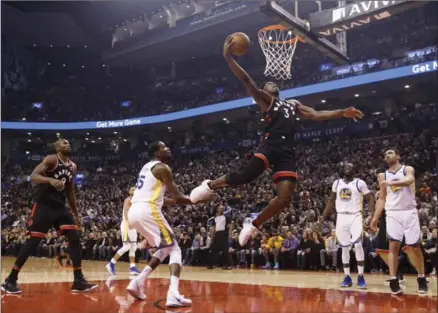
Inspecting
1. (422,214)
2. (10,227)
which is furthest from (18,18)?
(422,214)

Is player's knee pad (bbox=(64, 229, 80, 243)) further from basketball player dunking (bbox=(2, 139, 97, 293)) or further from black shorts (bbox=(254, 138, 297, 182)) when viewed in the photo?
black shorts (bbox=(254, 138, 297, 182))

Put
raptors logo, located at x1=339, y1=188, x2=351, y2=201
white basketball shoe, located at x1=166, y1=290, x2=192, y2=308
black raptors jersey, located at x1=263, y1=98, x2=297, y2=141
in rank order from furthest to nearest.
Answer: raptors logo, located at x1=339, y1=188, x2=351, y2=201
black raptors jersey, located at x1=263, y1=98, x2=297, y2=141
white basketball shoe, located at x1=166, y1=290, x2=192, y2=308

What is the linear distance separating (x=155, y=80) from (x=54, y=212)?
28.8 metres

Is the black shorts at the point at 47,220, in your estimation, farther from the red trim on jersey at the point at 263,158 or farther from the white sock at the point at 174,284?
the red trim on jersey at the point at 263,158

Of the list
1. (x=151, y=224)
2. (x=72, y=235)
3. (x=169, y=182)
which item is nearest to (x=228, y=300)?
(x=151, y=224)

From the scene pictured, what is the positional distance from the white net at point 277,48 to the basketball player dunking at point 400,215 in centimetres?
615

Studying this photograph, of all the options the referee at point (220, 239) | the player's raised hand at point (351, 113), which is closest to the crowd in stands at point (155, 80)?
the referee at point (220, 239)

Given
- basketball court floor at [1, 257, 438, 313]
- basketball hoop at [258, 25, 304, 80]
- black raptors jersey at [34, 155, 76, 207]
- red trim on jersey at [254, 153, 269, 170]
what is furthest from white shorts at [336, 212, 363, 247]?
basketball hoop at [258, 25, 304, 80]

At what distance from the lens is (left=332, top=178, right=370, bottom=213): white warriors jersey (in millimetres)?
6934

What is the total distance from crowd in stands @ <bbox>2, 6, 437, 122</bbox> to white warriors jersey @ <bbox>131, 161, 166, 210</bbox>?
1756 centimetres

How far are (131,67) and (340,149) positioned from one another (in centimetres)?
1877

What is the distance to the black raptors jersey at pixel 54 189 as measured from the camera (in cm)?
591

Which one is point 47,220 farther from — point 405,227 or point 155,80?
point 155,80

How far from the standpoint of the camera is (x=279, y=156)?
4.65m
